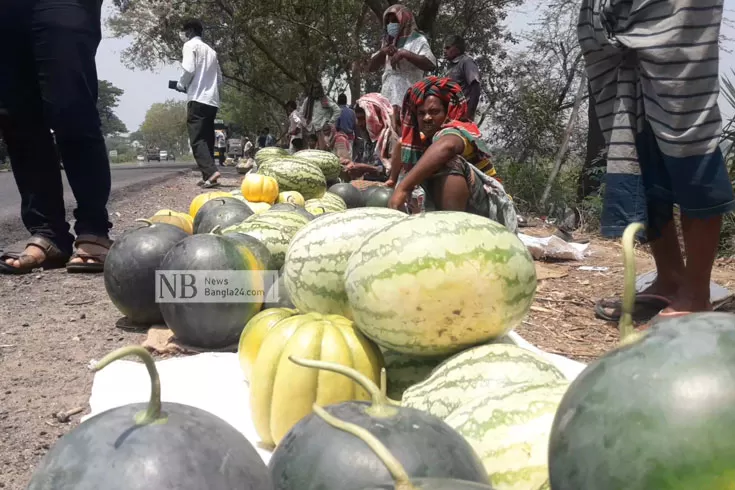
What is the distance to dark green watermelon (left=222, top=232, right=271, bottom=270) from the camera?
2.95 meters

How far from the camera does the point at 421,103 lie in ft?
14.8

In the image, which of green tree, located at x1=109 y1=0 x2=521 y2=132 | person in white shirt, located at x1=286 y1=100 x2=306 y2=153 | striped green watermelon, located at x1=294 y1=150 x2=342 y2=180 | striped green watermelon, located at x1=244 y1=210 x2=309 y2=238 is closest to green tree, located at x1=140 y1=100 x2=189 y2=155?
green tree, located at x1=109 y1=0 x2=521 y2=132

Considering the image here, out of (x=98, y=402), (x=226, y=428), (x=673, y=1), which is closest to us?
(x=226, y=428)

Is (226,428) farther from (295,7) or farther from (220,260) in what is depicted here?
(295,7)

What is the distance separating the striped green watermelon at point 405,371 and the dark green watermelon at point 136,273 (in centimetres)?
151

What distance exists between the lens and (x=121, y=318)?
10.8 feet

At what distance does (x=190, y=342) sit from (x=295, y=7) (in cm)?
1631

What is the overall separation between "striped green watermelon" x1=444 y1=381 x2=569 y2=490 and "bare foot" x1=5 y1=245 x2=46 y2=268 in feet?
12.1

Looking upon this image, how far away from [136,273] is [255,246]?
581 millimetres

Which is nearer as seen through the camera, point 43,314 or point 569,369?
point 569,369

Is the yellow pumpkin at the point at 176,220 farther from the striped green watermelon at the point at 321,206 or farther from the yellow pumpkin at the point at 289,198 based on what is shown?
the yellow pumpkin at the point at 289,198

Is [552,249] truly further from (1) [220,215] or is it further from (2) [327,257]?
(2) [327,257]

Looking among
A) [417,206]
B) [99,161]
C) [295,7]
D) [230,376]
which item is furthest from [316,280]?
[295,7]

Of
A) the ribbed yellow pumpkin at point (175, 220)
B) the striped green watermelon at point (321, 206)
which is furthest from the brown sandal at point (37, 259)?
the striped green watermelon at point (321, 206)
